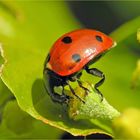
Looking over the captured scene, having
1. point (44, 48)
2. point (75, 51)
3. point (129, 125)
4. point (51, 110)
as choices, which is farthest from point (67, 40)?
point (44, 48)

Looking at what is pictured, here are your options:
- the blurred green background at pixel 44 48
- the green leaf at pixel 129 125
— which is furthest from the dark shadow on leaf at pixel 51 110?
the green leaf at pixel 129 125

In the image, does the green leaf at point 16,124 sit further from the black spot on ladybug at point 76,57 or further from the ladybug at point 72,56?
the black spot on ladybug at point 76,57

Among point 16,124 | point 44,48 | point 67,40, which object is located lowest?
point 44,48

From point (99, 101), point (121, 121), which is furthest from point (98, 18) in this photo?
point (121, 121)

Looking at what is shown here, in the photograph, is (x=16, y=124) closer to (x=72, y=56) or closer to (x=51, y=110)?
(x=51, y=110)

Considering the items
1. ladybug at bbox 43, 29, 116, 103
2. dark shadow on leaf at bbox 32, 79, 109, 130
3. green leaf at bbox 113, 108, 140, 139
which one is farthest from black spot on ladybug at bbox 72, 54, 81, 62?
green leaf at bbox 113, 108, 140, 139

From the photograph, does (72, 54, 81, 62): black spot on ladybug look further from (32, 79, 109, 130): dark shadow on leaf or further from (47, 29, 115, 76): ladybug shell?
(32, 79, 109, 130): dark shadow on leaf

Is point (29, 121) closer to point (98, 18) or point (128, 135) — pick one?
point (128, 135)
